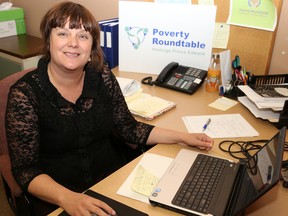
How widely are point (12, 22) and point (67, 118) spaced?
2039mm

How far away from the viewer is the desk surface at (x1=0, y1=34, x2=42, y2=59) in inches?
95.9

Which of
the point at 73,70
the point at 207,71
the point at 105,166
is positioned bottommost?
the point at 105,166

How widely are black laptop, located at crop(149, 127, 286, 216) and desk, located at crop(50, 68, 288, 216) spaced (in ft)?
0.18

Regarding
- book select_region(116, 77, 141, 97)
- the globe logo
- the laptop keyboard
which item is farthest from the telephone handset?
the laptop keyboard

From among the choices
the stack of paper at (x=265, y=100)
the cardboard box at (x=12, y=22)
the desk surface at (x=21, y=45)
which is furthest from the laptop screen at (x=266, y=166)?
the cardboard box at (x=12, y=22)

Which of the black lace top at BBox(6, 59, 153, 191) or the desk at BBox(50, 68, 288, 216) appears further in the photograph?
the black lace top at BBox(6, 59, 153, 191)

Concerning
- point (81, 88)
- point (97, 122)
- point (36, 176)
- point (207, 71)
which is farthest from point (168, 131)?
point (207, 71)

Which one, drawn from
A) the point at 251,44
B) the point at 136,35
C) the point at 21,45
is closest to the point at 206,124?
the point at 251,44

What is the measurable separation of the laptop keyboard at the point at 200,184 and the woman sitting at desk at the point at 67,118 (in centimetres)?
11

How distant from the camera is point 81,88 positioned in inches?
50.8

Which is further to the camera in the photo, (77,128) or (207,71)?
(207,71)

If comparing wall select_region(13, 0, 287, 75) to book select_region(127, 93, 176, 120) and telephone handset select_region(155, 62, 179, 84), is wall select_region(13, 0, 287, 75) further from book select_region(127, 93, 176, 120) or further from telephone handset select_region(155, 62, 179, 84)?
book select_region(127, 93, 176, 120)

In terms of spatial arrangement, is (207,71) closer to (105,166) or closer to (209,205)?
(105,166)

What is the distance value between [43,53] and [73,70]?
0.15 m
